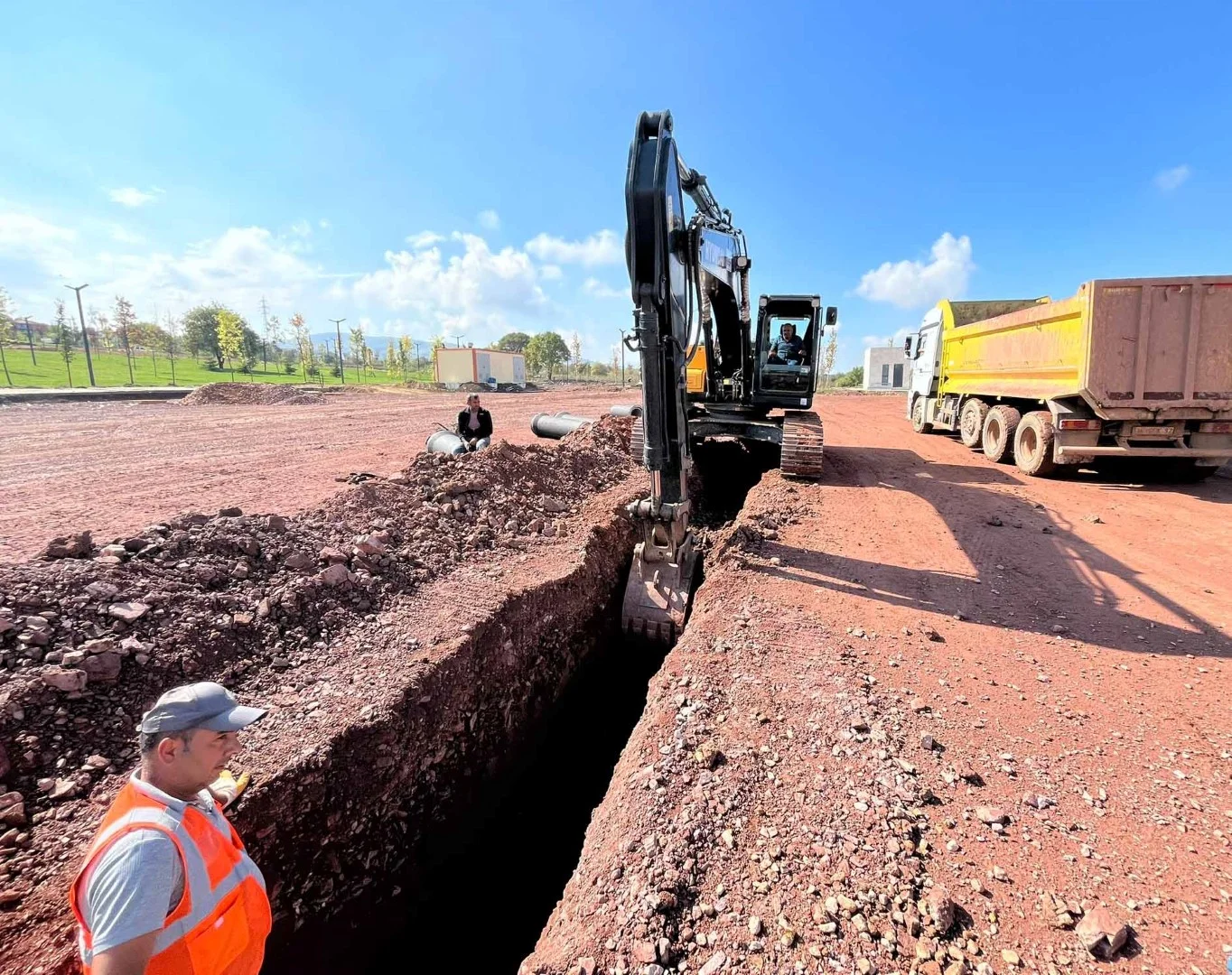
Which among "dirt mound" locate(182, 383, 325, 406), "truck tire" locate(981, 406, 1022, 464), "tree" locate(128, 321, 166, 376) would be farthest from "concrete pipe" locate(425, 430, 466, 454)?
"tree" locate(128, 321, 166, 376)

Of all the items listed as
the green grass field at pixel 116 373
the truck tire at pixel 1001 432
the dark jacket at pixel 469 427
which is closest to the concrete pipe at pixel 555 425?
the dark jacket at pixel 469 427

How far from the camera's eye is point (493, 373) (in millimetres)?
44906

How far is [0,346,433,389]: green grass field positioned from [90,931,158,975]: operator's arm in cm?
5052

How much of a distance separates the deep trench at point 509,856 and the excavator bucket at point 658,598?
0.30 metres

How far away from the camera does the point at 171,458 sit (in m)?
11.3

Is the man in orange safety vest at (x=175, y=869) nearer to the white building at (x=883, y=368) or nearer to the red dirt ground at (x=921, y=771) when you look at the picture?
the red dirt ground at (x=921, y=771)

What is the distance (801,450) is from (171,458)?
464 inches

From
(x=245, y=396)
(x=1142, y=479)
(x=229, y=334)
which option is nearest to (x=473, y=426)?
(x=1142, y=479)

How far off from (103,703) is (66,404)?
2754 centimetres

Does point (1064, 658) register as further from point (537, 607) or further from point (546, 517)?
point (546, 517)

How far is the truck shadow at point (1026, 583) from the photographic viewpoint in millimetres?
4699

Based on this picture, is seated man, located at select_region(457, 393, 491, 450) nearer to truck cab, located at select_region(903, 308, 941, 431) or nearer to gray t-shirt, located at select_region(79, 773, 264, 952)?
gray t-shirt, located at select_region(79, 773, 264, 952)

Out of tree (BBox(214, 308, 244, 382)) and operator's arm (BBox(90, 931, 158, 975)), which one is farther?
tree (BBox(214, 308, 244, 382))

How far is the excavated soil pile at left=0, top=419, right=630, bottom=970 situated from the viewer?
9.73ft
